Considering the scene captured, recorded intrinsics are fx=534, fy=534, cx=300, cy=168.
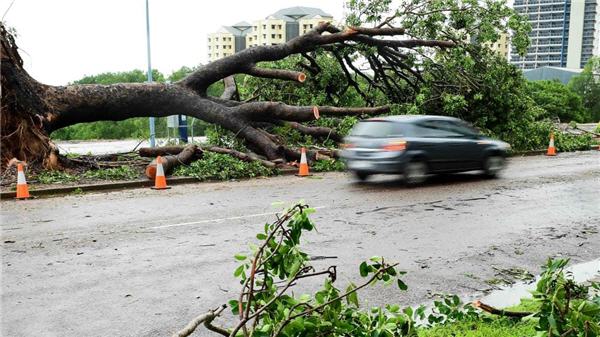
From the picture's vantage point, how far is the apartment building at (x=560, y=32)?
13400 cm

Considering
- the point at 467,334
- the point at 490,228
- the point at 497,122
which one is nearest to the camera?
the point at 467,334

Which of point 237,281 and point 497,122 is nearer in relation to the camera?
point 237,281

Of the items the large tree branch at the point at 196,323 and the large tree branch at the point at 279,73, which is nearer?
the large tree branch at the point at 196,323

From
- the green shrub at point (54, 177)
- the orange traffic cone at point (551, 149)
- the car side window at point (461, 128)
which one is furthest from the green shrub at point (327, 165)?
the orange traffic cone at point (551, 149)

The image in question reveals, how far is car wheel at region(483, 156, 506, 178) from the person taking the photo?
1362cm

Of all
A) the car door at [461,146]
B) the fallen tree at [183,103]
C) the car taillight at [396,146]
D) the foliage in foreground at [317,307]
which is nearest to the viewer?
the foliage in foreground at [317,307]

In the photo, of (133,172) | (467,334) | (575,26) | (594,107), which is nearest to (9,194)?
(133,172)

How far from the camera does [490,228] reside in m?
7.73

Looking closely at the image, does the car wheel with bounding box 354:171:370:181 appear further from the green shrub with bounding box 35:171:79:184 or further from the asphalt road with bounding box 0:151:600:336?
the green shrub with bounding box 35:171:79:184

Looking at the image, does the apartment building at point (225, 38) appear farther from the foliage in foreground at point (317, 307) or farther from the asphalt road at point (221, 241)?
the foliage in foreground at point (317, 307)

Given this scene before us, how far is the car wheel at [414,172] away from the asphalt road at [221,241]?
29 centimetres

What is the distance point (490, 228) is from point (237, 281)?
4.17 meters

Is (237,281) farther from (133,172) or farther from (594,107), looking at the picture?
(594,107)

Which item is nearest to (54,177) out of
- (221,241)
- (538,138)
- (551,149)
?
(221,241)
